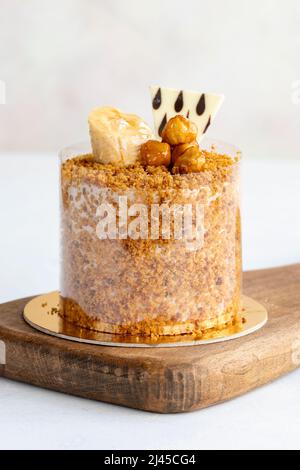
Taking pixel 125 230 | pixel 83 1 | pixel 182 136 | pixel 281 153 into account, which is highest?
pixel 83 1

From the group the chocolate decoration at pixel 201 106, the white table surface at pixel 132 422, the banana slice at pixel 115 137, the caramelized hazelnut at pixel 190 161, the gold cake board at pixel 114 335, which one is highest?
the chocolate decoration at pixel 201 106

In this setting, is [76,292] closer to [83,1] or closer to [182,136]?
[182,136]

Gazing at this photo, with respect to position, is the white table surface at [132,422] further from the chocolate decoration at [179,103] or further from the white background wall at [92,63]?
the white background wall at [92,63]

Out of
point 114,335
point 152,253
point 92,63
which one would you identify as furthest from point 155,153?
point 92,63

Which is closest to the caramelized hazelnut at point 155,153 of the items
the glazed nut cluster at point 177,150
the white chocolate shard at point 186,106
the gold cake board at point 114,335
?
the glazed nut cluster at point 177,150

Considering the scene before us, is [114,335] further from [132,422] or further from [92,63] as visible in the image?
[92,63]

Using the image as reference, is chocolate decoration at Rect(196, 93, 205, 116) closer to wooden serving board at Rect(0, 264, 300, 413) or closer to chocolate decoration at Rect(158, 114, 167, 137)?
chocolate decoration at Rect(158, 114, 167, 137)
